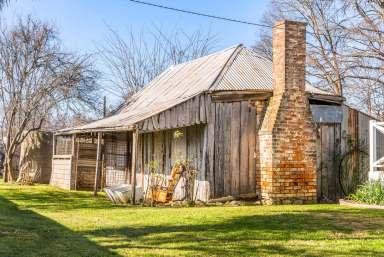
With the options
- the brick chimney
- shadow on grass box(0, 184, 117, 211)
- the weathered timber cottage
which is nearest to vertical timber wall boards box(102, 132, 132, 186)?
shadow on grass box(0, 184, 117, 211)

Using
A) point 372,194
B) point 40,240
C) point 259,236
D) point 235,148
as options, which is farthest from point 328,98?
point 40,240

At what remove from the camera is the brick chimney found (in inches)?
527

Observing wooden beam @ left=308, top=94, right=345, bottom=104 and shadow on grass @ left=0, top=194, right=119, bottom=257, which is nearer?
shadow on grass @ left=0, top=194, right=119, bottom=257

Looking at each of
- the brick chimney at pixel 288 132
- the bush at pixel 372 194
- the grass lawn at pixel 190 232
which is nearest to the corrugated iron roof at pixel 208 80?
the brick chimney at pixel 288 132

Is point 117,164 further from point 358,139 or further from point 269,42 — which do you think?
point 269,42

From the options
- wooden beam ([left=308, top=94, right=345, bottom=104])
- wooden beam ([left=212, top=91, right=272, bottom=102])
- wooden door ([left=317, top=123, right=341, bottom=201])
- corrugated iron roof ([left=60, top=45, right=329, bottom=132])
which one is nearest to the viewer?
wooden beam ([left=212, top=91, right=272, bottom=102])

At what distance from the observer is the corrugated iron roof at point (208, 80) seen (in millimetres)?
14141

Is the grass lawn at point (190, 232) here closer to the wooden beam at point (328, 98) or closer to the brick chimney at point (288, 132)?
the brick chimney at point (288, 132)

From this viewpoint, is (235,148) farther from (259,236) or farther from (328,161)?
(259,236)

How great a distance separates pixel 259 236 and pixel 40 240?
3077 mm

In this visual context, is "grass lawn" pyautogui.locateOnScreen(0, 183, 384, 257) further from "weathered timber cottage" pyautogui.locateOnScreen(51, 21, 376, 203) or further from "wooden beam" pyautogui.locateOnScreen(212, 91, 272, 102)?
"wooden beam" pyautogui.locateOnScreen(212, 91, 272, 102)

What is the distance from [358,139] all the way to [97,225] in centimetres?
920

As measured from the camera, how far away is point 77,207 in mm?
12438

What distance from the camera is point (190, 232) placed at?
8.01m
